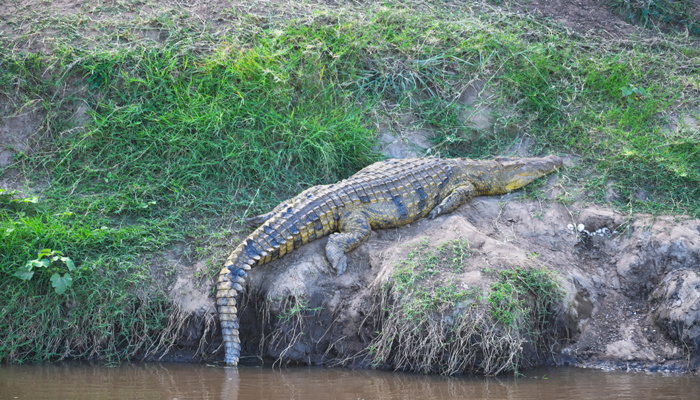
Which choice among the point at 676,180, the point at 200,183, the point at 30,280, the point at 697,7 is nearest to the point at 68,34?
the point at 200,183

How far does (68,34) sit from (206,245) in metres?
3.12

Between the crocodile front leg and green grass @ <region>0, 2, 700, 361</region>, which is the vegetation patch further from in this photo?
green grass @ <region>0, 2, 700, 361</region>

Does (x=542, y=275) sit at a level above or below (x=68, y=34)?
below

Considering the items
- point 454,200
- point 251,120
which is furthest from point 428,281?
point 251,120

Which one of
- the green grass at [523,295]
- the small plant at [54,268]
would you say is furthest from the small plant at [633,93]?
the small plant at [54,268]

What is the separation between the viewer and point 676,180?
6.28 m

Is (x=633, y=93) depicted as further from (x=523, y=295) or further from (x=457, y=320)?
(x=457, y=320)

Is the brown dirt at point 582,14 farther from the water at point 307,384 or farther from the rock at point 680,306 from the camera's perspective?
the water at point 307,384

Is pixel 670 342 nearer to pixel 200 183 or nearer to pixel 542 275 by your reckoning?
pixel 542 275

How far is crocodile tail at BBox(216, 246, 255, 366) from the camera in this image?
486 centimetres

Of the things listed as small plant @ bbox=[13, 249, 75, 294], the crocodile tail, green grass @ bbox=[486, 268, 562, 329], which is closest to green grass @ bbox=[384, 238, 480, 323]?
green grass @ bbox=[486, 268, 562, 329]

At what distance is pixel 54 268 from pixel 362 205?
2.54 meters

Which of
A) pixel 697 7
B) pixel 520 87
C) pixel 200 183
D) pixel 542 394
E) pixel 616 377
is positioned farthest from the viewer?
pixel 697 7

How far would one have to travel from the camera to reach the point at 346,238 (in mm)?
5402
